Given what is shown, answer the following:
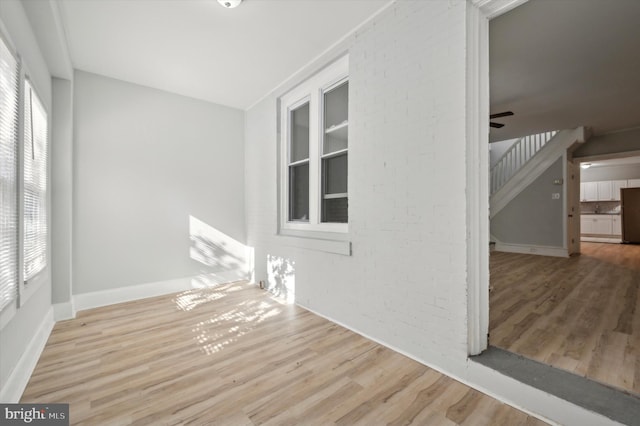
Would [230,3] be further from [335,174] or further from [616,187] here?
[616,187]

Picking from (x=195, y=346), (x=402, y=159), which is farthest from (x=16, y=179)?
(x=402, y=159)

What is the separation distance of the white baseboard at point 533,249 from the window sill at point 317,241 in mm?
6329

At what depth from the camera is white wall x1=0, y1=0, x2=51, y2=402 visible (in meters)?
1.57

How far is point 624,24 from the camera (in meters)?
2.57

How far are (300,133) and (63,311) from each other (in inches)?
131

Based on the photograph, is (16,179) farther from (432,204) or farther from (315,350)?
(432,204)

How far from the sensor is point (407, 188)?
7.01 ft

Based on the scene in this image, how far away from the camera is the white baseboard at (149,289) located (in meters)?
3.23

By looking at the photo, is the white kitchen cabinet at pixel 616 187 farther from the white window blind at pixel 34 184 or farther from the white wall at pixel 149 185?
the white window blind at pixel 34 184

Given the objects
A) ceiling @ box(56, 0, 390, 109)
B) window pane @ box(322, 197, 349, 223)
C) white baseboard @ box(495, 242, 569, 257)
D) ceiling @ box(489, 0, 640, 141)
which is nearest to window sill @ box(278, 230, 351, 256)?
window pane @ box(322, 197, 349, 223)

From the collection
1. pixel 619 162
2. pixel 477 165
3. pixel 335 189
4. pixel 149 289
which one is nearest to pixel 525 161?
pixel 619 162

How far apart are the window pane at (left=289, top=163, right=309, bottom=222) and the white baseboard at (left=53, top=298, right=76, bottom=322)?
259cm

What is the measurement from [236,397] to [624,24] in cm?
454

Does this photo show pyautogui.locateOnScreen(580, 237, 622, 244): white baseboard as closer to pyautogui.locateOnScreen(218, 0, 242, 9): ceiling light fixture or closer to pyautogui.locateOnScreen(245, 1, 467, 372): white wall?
pyautogui.locateOnScreen(245, 1, 467, 372): white wall
